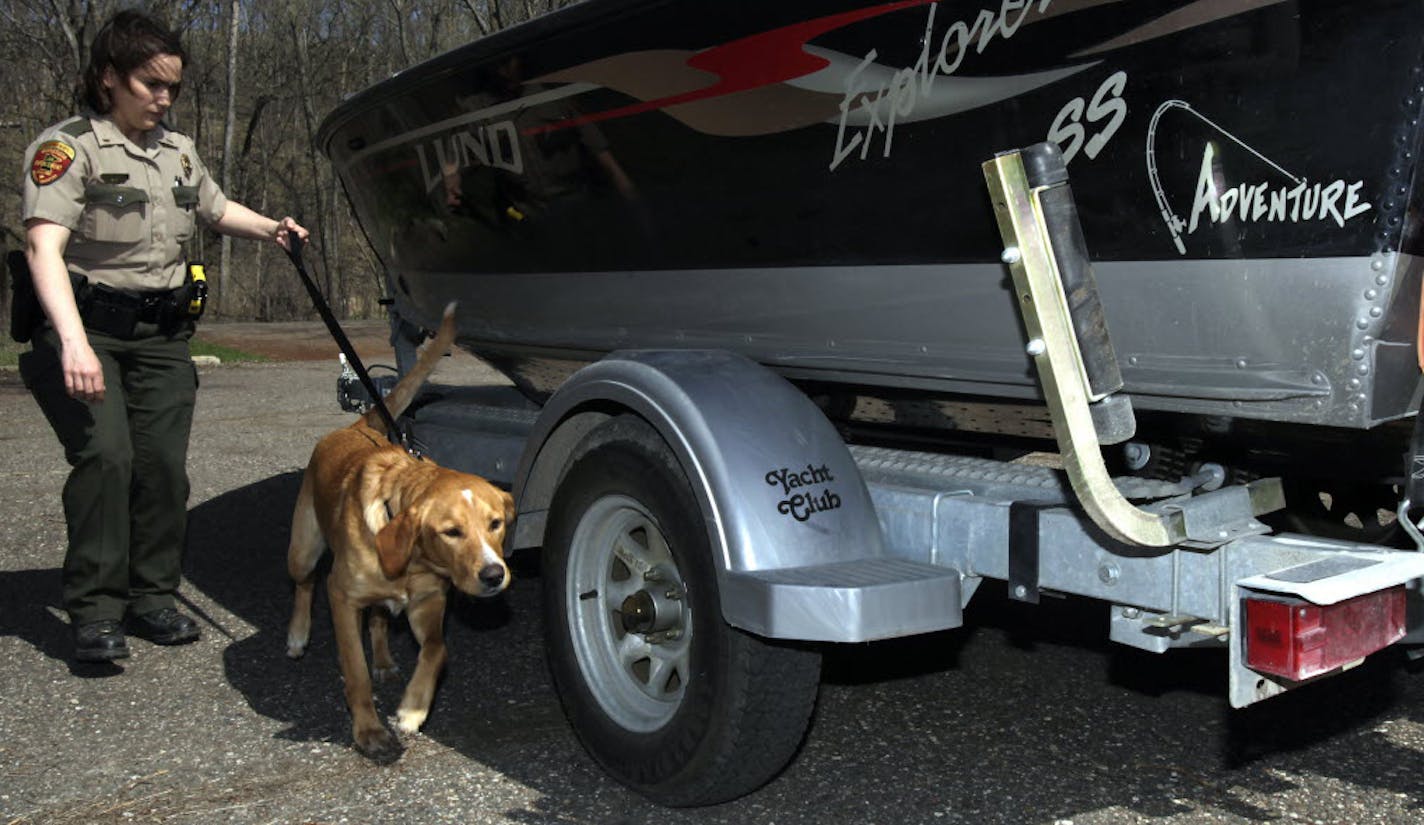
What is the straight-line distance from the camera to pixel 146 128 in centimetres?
452

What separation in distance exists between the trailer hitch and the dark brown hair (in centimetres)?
307

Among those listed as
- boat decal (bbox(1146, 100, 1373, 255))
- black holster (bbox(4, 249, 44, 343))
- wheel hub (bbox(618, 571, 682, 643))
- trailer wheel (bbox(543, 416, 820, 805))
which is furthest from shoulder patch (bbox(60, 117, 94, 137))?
boat decal (bbox(1146, 100, 1373, 255))

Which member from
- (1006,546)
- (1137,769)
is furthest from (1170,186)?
(1137,769)

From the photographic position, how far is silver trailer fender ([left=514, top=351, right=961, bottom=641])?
2.87m

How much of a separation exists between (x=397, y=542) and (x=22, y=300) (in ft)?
5.87

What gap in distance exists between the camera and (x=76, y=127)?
14.4 feet

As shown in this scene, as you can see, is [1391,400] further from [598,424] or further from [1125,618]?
[598,424]

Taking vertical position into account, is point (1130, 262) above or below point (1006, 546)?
above

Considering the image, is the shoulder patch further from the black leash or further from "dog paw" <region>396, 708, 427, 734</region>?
"dog paw" <region>396, 708, 427, 734</region>

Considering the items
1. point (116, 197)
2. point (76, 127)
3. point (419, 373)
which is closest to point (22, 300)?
point (116, 197)

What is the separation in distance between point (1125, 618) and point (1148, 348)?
566mm

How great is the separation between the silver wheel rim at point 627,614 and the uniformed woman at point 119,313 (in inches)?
65.9

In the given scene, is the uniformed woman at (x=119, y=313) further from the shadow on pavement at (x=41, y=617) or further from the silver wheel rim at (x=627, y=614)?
the silver wheel rim at (x=627, y=614)

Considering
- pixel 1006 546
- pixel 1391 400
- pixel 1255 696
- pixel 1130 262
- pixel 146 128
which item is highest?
pixel 146 128
